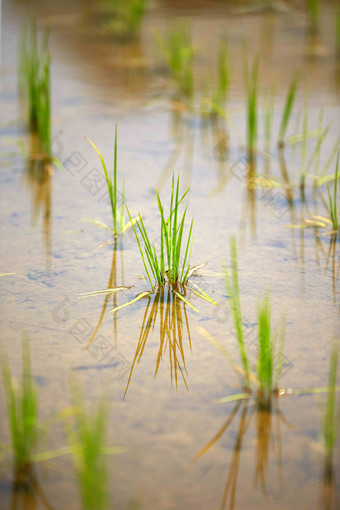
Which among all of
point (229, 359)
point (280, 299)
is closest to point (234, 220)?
point (280, 299)

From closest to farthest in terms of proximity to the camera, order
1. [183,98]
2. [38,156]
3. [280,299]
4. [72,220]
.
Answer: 1. [280,299]
2. [72,220]
3. [38,156]
4. [183,98]

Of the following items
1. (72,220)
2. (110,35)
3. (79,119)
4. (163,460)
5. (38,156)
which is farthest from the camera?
(110,35)

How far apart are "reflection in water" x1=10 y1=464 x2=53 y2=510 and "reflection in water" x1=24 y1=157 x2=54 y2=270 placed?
95 centimetres

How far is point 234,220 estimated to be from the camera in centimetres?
250

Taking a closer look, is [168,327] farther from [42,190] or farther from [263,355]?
[42,190]

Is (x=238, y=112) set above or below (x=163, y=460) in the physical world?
above

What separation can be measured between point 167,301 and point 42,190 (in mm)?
1107

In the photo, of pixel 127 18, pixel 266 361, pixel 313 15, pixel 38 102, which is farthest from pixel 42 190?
pixel 313 15

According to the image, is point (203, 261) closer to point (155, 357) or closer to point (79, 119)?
point (155, 357)

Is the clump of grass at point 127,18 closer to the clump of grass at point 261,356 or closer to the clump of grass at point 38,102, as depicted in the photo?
the clump of grass at point 38,102

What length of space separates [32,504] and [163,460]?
29 cm

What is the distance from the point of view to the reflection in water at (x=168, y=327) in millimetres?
1652

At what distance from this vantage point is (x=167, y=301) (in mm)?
1918

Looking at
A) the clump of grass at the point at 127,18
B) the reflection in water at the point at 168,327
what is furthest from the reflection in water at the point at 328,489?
the clump of grass at the point at 127,18
